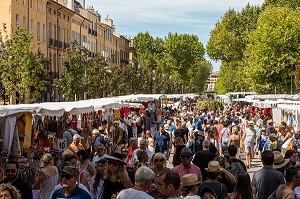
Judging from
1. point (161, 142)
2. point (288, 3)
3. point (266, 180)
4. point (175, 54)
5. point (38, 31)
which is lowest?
point (161, 142)

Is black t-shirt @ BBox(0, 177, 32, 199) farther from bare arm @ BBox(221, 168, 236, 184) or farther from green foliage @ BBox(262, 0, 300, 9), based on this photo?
green foliage @ BBox(262, 0, 300, 9)

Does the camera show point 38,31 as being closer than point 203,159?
No

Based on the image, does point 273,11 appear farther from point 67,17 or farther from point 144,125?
point 144,125

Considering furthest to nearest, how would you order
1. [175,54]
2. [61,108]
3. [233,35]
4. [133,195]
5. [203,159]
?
[175,54]
[233,35]
[61,108]
[203,159]
[133,195]

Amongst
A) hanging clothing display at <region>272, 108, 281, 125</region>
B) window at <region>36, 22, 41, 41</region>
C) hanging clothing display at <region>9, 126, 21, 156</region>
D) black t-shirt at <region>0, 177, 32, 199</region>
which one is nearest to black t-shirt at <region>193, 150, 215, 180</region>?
black t-shirt at <region>0, 177, 32, 199</region>

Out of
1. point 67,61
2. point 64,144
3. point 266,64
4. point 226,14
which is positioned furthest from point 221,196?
point 226,14

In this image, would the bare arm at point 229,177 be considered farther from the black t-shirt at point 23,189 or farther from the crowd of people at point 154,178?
the black t-shirt at point 23,189

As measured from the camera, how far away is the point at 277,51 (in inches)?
2203

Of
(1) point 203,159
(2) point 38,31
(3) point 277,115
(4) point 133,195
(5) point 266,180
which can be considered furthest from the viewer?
(2) point 38,31

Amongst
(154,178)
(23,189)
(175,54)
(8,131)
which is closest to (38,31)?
(8,131)

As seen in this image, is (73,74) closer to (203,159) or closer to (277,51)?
(277,51)

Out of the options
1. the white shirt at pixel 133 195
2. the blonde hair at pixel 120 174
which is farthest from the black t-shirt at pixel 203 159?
the white shirt at pixel 133 195

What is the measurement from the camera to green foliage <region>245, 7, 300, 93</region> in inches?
2178

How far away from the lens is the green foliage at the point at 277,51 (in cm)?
5531
